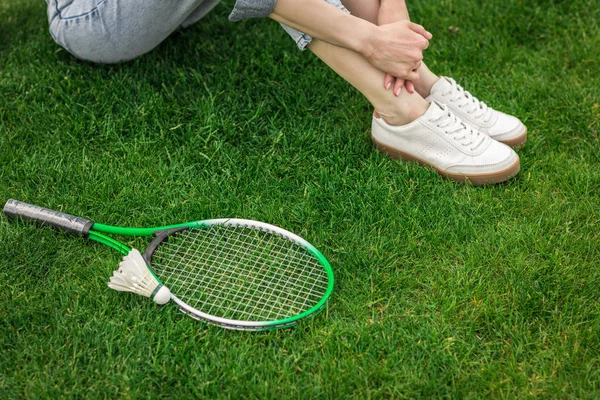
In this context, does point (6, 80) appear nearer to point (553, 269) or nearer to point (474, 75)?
point (474, 75)

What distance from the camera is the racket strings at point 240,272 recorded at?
8.05 feet

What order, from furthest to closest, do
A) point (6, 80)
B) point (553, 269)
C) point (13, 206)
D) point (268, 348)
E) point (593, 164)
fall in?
point (6, 80), point (593, 164), point (13, 206), point (553, 269), point (268, 348)

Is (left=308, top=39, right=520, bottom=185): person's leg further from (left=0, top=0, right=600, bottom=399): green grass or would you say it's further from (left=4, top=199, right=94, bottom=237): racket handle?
(left=4, top=199, right=94, bottom=237): racket handle

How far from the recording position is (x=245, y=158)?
318 centimetres

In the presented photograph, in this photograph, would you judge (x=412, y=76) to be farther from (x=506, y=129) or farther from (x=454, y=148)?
(x=506, y=129)

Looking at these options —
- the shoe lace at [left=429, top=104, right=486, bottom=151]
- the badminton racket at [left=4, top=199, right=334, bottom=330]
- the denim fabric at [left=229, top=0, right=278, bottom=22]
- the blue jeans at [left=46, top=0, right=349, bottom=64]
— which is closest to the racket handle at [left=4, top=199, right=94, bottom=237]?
the badminton racket at [left=4, top=199, right=334, bottom=330]

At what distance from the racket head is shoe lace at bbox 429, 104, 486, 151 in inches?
35.7

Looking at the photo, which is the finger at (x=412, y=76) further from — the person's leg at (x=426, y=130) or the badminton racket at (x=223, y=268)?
the badminton racket at (x=223, y=268)

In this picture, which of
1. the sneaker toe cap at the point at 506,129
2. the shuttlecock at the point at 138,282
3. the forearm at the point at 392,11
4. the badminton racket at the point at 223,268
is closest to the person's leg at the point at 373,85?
the forearm at the point at 392,11

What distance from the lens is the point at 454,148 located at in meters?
3.00

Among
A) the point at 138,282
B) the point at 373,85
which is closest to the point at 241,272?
the point at 138,282

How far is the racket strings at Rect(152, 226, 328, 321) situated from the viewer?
245 cm

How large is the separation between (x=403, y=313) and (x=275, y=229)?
23.0 inches

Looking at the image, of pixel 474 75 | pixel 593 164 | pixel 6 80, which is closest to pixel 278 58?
pixel 474 75
